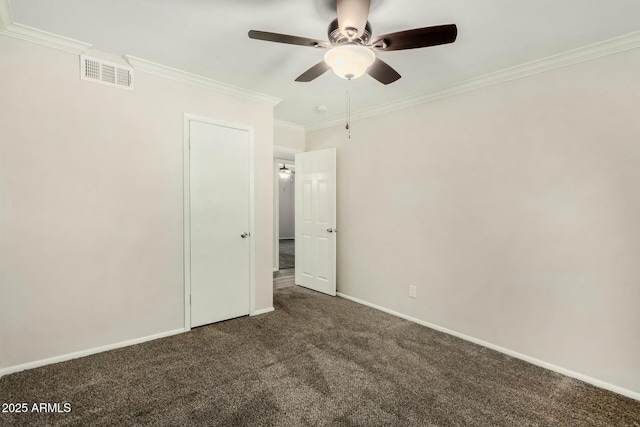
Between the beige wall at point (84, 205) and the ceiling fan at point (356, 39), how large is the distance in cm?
165

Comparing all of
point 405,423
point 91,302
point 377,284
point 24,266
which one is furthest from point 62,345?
point 377,284

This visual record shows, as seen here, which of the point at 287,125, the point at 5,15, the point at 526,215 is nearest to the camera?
the point at 5,15

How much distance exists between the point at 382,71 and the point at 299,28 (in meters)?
0.65

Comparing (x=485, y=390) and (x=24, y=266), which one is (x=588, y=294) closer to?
(x=485, y=390)

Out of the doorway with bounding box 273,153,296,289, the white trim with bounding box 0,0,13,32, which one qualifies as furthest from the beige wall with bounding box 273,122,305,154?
the white trim with bounding box 0,0,13,32

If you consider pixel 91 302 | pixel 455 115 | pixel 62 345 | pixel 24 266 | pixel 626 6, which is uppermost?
pixel 626 6

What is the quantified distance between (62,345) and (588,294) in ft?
13.4

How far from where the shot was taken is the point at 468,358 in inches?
103

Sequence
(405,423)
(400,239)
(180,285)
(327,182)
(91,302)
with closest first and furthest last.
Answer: (405,423), (91,302), (180,285), (400,239), (327,182)

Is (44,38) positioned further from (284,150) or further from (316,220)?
(316,220)

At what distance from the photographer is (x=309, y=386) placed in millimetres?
2174

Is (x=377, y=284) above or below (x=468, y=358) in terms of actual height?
above

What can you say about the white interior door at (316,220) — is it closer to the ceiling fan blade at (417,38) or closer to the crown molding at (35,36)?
the ceiling fan blade at (417,38)

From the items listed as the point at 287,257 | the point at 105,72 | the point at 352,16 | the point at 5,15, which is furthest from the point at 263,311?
the point at 287,257
